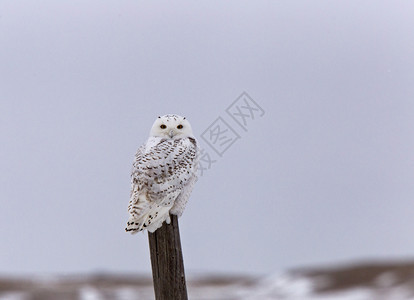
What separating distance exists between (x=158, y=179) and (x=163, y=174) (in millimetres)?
69

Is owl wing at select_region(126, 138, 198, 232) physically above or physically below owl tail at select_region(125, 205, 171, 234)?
above

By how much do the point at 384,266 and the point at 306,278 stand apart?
2.44 metres

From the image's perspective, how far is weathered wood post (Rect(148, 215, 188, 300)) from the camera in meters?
4.40

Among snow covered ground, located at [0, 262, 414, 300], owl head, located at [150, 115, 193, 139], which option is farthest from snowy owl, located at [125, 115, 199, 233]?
snow covered ground, located at [0, 262, 414, 300]

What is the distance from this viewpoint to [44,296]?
15305 millimetres

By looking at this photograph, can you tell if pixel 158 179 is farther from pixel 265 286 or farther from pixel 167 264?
pixel 265 286

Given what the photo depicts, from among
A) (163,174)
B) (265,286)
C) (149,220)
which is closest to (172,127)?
Answer: (163,174)

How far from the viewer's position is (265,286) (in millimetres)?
17734

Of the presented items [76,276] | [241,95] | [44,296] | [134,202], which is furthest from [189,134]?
[76,276]

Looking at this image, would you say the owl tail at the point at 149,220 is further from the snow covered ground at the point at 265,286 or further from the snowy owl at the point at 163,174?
the snow covered ground at the point at 265,286

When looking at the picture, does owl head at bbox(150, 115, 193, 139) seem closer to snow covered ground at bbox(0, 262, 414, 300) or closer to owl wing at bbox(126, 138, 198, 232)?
owl wing at bbox(126, 138, 198, 232)

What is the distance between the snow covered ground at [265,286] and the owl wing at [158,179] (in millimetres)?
11318

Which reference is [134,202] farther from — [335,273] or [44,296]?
[335,273]

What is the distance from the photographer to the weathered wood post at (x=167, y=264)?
173 inches
